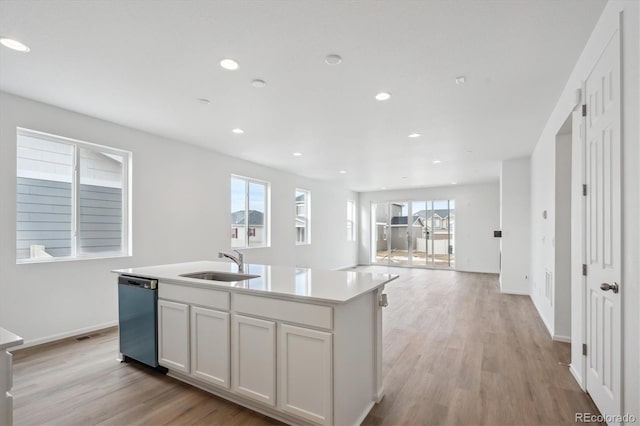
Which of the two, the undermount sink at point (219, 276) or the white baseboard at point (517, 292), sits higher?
the undermount sink at point (219, 276)

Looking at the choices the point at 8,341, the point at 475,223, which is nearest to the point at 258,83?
the point at 8,341

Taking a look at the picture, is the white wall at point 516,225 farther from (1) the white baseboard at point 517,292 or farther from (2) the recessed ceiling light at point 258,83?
(2) the recessed ceiling light at point 258,83

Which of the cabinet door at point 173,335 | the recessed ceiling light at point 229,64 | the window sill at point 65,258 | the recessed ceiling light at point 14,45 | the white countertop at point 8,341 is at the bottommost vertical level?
the cabinet door at point 173,335

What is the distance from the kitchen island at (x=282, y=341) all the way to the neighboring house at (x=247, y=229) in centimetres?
347

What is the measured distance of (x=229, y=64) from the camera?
2637 mm

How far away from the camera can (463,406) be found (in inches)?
90.9

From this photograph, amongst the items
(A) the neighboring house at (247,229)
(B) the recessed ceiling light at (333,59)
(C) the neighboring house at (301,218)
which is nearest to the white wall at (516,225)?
(C) the neighboring house at (301,218)

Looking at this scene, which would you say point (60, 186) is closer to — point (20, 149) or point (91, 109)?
point (20, 149)

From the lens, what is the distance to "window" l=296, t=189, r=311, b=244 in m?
8.35

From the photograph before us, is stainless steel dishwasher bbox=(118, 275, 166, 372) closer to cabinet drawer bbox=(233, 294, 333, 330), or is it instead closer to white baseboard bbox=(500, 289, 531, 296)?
cabinet drawer bbox=(233, 294, 333, 330)

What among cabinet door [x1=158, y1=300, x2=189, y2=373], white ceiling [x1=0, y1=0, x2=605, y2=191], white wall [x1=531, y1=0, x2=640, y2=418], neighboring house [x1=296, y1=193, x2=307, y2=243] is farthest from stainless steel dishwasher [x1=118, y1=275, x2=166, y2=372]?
neighboring house [x1=296, y1=193, x2=307, y2=243]

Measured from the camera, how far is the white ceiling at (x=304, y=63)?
6.59 feet

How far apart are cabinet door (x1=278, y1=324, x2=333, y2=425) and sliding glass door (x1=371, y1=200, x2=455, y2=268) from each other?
8957 millimetres

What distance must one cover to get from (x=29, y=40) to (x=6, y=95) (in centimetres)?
146
